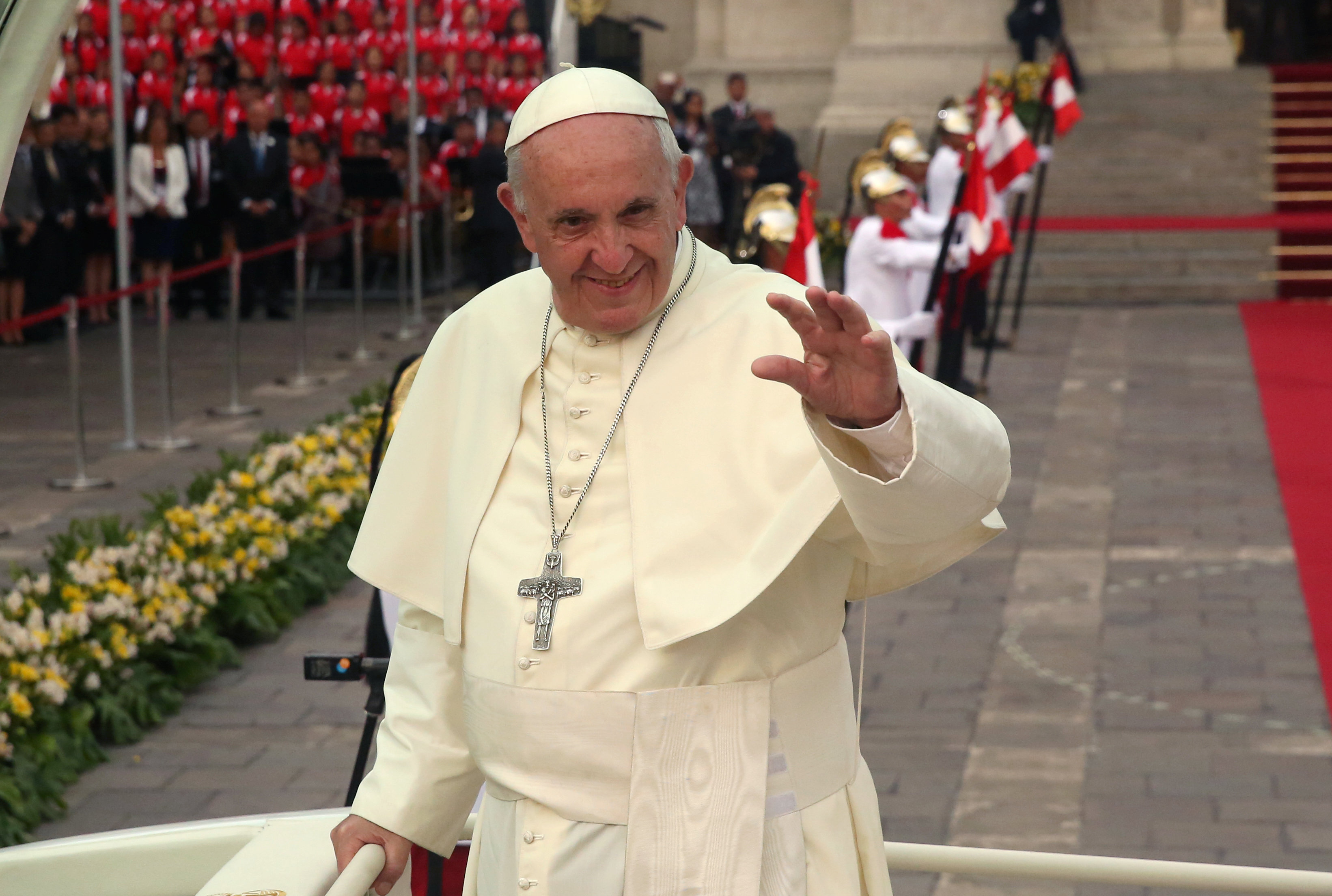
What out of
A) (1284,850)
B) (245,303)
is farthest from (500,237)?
(1284,850)

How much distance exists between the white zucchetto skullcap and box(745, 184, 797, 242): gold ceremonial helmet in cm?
530

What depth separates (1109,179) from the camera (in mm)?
19875

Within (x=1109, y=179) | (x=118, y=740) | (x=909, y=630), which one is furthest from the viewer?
(x=1109, y=179)

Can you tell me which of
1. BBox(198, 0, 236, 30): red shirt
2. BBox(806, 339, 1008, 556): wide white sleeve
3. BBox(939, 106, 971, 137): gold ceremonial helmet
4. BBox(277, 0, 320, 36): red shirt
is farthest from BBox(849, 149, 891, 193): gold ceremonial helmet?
BBox(198, 0, 236, 30): red shirt

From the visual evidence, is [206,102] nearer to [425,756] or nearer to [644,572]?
[425,756]

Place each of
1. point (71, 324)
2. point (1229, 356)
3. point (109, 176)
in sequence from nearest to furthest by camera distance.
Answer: point (71, 324) → point (1229, 356) → point (109, 176)

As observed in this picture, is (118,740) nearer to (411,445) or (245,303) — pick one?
(411,445)

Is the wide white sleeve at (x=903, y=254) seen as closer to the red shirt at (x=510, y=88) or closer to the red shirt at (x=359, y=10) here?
the red shirt at (x=510, y=88)

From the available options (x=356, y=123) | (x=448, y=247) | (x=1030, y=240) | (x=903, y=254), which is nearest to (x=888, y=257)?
(x=903, y=254)

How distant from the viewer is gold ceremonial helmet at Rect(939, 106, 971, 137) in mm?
12070

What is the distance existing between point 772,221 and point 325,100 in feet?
35.3

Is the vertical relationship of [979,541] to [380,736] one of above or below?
above

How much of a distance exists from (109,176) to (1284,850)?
12.5 metres

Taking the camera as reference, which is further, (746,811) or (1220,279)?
(1220,279)
